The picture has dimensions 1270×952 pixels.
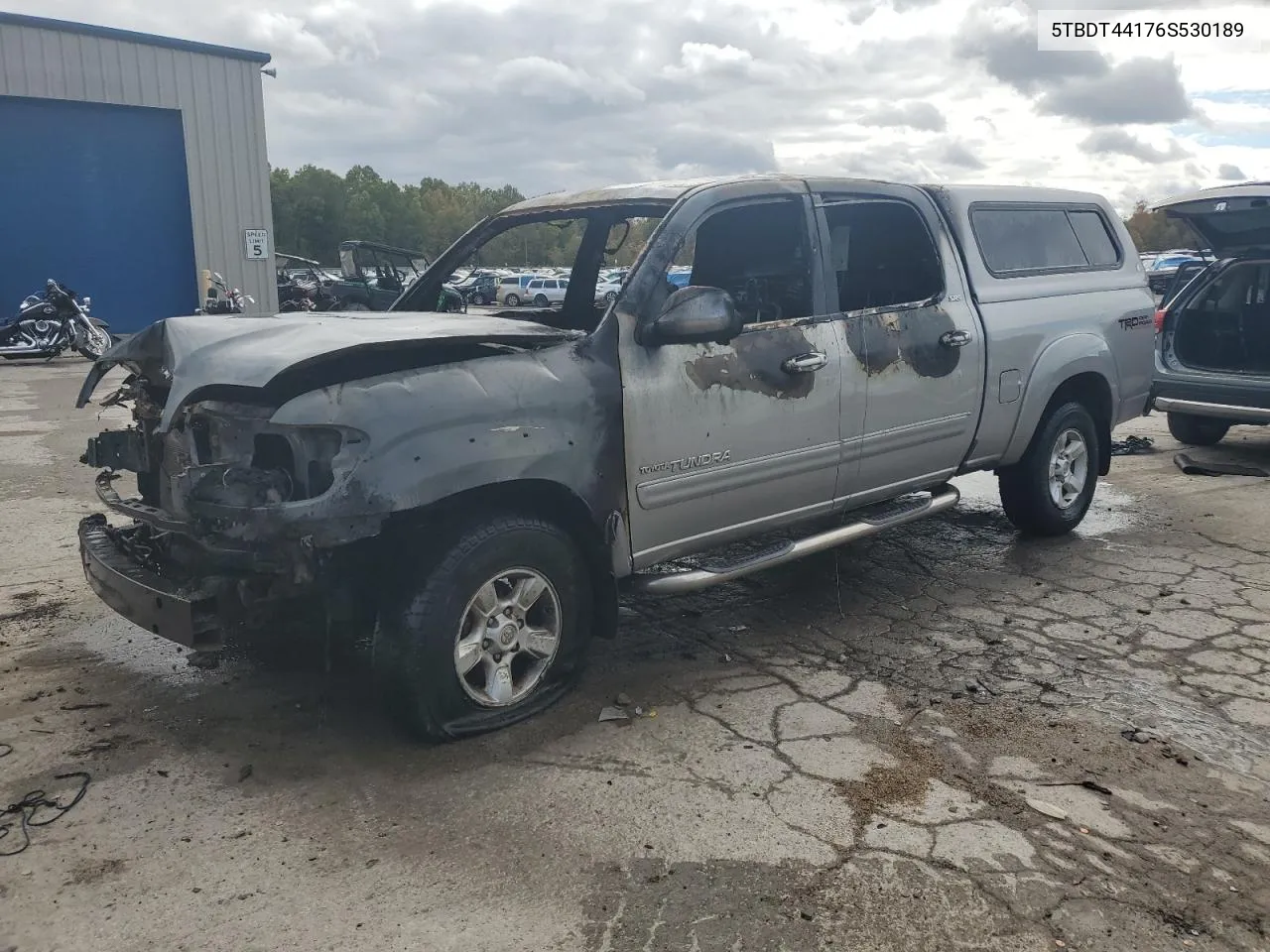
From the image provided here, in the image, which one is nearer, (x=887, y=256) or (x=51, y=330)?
(x=887, y=256)

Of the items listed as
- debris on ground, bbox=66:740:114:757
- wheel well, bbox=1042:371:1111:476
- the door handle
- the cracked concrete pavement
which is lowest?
the cracked concrete pavement

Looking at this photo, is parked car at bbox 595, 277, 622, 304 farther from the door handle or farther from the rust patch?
the door handle

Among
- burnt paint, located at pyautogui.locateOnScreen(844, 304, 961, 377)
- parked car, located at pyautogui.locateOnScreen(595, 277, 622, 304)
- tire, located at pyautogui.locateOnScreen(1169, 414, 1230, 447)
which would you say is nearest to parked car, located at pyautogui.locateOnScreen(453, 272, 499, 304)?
parked car, located at pyautogui.locateOnScreen(595, 277, 622, 304)

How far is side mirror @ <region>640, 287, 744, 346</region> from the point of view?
375 centimetres

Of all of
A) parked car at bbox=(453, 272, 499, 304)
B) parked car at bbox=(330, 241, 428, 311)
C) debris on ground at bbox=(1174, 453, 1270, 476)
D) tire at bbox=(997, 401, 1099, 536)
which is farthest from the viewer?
parked car at bbox=(330, 241, 428, 311)

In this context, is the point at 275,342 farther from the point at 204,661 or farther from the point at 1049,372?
the point at 1049,372

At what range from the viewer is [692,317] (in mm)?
3748

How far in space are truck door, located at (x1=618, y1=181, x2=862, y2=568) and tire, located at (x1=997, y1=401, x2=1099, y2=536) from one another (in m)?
1.77

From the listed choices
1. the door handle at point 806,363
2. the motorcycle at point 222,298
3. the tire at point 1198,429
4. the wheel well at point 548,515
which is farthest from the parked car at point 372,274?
the wheel well at point 548,515

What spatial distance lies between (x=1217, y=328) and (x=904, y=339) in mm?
5180

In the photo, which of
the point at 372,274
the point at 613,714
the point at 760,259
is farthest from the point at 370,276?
the point at 613,714

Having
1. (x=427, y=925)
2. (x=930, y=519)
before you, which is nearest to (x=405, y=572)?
(x=427, y=925)

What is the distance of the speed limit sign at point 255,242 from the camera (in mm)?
19859

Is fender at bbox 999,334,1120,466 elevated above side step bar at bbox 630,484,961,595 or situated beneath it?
elevated above
